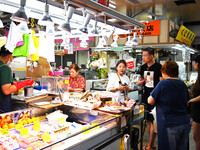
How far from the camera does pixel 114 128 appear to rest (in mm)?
2461

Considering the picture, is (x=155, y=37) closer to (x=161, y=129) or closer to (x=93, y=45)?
(x=93, y=45)

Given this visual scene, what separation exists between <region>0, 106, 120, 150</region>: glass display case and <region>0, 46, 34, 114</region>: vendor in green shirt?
400 mm

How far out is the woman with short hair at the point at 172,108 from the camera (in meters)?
2.64

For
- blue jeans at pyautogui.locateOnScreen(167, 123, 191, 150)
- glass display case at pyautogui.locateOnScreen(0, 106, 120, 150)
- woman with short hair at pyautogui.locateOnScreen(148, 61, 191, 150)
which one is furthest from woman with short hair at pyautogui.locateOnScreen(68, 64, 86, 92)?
blue jeans at pyautogui.locateOnScreen(167, 123, 191, 150)

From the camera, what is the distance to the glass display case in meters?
1.88

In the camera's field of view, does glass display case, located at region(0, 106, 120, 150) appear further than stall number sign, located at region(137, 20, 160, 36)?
No

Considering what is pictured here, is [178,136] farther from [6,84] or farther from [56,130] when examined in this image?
[6,84]

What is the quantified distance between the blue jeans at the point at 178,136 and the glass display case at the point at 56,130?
84 centimetres

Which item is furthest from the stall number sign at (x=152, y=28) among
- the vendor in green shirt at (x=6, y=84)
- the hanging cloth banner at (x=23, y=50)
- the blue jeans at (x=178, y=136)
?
the vendor in green shirt at (x=6, y=84)

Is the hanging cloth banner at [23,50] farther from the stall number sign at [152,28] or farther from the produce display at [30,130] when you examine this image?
the stall number sign at [152,28]

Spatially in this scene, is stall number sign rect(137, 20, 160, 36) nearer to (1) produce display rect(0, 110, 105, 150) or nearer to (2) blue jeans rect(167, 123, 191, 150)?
(2) blue jeans rect(167, 123, 191, 150)

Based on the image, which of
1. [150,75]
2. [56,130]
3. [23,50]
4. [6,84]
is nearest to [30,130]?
[56,130]

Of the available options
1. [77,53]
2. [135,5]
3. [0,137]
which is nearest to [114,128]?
[0,137]

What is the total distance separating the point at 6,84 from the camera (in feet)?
8.47
